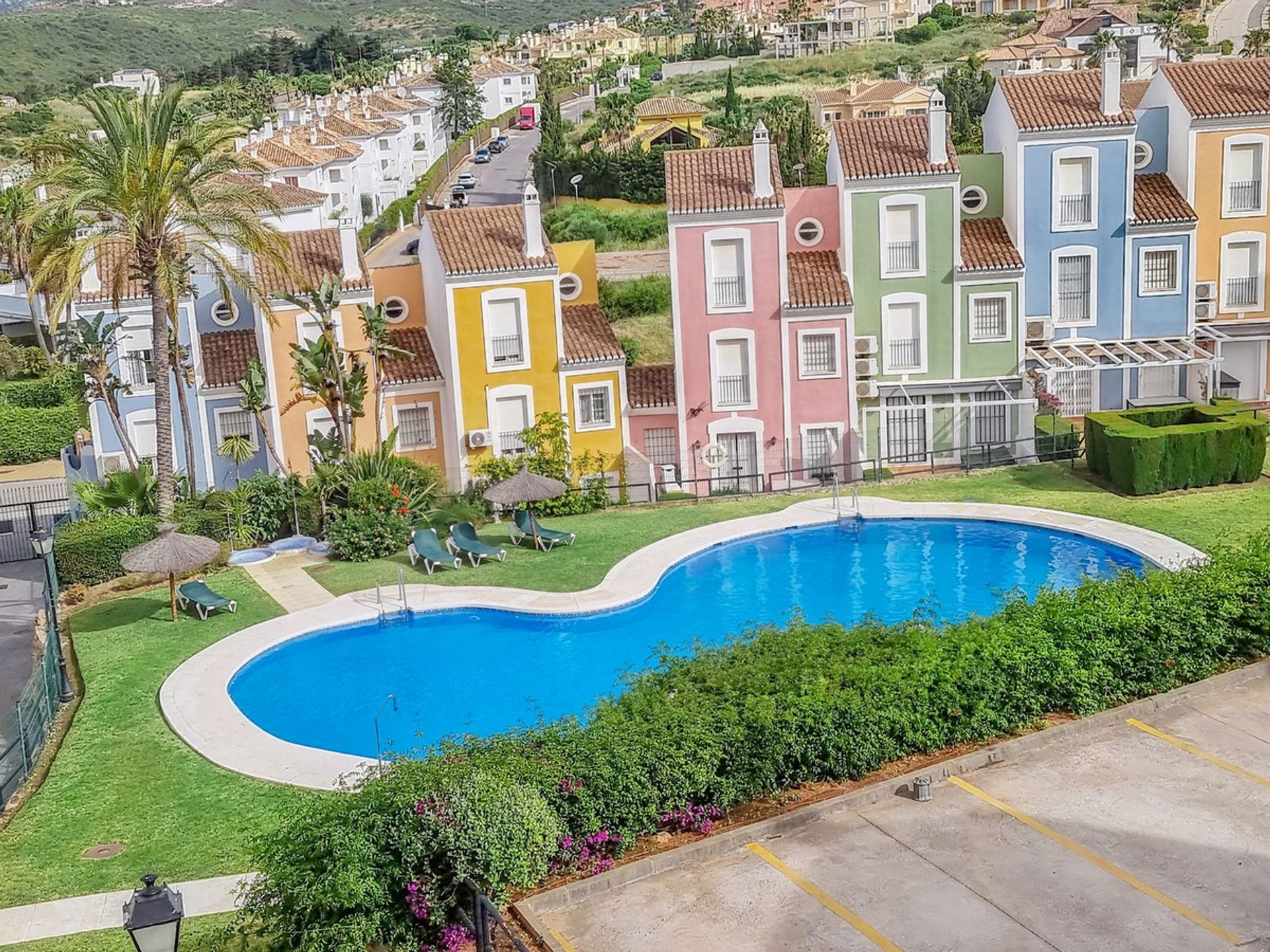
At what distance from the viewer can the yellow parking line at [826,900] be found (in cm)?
1438

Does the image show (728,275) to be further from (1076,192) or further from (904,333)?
Answer: (1076,192)

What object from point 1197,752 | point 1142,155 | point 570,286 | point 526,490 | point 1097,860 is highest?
point 1142,155

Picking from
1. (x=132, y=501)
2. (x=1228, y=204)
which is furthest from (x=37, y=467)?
(x=1228, y=204)

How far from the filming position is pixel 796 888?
15.5 metres

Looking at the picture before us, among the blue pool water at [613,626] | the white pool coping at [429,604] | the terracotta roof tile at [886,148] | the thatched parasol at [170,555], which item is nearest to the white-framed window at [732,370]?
the white pool coping at [429,604]

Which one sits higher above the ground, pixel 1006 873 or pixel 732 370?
pixel 732 370

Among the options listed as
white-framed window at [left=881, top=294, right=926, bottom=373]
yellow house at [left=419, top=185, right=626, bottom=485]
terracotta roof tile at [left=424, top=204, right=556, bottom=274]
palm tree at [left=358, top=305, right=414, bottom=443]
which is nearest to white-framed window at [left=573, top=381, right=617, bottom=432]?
yellow house at [left=419, top=185, right=626, bottom=485]

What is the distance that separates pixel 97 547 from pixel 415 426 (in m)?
9.69

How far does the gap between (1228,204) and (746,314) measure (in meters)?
14.4

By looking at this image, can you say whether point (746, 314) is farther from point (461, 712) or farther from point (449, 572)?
point (461, 712)

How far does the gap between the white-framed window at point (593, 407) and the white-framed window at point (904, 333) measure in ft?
24.7

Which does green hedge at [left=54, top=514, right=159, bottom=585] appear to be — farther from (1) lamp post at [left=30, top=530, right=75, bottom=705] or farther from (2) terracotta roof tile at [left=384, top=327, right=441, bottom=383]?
(2) terracotta roof tile at [left=384, top=327, right=441, bottom=383]

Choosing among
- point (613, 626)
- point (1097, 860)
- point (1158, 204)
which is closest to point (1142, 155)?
point (1158, 204)

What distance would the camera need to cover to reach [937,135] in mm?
38594
